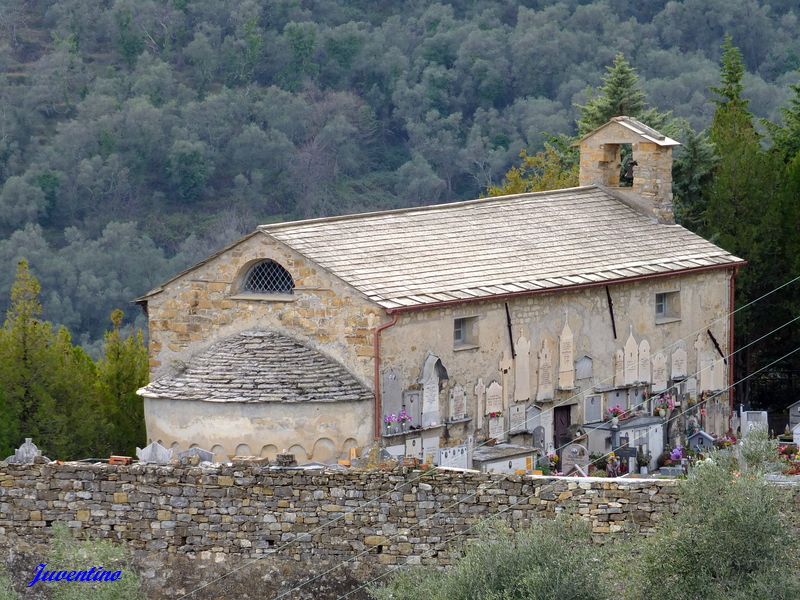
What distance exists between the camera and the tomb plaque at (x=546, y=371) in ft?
116

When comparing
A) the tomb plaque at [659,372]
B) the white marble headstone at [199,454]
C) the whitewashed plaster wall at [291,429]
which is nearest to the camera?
the white marble headstone at [199,454]

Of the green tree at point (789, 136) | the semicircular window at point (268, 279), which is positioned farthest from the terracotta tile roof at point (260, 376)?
the green tree at point (789, 136)

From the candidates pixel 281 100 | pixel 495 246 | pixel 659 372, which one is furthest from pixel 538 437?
pixel 281 100

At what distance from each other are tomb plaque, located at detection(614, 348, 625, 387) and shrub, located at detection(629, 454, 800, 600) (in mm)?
12967

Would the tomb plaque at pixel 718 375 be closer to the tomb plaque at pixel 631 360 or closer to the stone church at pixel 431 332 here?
the stone church at pixel 431 332

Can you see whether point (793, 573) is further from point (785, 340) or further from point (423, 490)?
point (785, 340)

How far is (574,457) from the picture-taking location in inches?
1384

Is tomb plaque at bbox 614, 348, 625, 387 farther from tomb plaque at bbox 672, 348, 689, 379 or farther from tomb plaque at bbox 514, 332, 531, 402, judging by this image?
tomb plaque at bbox 514, 332, 531, 402

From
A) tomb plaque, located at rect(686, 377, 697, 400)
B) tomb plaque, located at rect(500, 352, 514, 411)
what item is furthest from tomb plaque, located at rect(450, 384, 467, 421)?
tomb plaque, located at rect(686, 377, 697, 400)

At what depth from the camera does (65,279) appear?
279ft

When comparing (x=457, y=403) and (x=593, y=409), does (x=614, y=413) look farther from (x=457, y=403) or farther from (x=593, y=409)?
(x=457, y=403)

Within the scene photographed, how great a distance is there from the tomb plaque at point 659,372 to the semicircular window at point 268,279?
7.11m

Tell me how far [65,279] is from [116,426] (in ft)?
159

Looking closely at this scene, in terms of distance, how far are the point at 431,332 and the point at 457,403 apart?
1.21m
